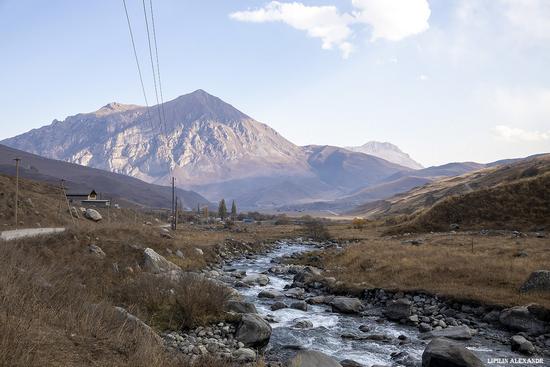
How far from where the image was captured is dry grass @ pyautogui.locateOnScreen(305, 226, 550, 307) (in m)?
23.2

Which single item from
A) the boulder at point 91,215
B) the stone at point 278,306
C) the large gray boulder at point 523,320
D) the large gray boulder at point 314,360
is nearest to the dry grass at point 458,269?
the large gray boulder at point 523,320

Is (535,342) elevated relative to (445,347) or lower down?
lower down

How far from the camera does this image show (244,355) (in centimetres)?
1448

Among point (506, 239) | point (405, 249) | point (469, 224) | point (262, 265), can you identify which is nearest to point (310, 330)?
point (405, 249)

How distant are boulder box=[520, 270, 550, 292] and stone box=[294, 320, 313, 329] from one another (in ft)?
36.6

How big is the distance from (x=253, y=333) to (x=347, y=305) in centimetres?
833

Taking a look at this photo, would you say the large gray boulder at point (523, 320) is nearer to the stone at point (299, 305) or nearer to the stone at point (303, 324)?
the stone at point (303, 324)

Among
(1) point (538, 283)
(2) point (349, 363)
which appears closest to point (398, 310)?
(1) point (538, 283)

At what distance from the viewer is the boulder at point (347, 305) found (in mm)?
23375

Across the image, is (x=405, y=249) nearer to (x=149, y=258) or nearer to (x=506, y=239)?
(x=506, y=239)

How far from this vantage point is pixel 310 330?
785 inches

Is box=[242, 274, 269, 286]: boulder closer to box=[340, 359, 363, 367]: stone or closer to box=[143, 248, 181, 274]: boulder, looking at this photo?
box=[143, 248, 181, 274]: boulder

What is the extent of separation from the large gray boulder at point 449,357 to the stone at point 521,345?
4.06m

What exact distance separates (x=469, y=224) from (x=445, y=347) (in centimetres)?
4901
